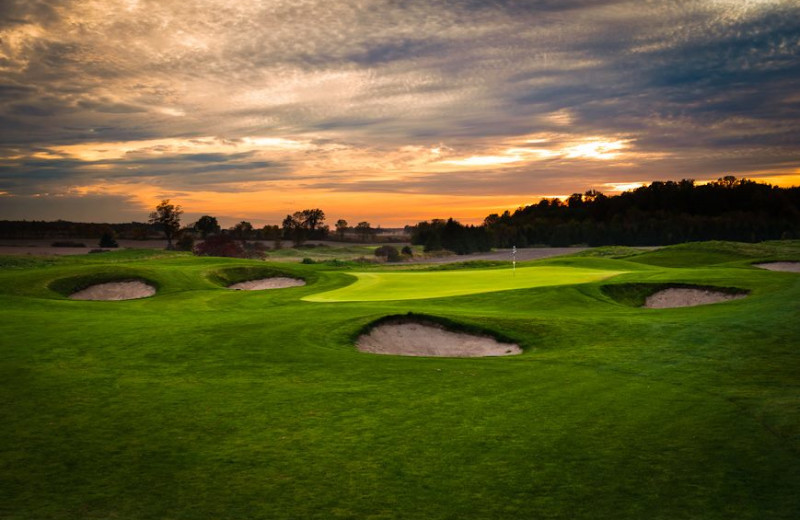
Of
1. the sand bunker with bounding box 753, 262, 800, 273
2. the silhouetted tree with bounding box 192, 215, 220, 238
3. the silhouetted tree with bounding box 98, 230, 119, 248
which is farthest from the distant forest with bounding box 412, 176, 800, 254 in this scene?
the sand bunker with bounding box 753, 262, 800, 273

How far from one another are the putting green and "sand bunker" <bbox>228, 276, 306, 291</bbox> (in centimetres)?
652

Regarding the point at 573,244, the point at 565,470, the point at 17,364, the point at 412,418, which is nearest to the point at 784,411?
the point at 565,470

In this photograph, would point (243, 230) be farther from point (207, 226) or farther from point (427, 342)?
point (427, 342)

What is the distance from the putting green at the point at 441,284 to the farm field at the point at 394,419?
9.15m

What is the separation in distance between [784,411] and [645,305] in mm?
23676

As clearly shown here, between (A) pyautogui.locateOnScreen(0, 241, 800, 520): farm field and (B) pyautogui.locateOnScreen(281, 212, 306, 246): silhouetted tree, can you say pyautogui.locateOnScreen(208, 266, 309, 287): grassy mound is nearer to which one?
(A) pyautogui.locateOnScreen(0, 241, 800, 520): farm field

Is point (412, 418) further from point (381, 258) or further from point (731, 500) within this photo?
point (381, 258)

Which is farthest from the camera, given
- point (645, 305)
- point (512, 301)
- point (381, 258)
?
point (381, 258)

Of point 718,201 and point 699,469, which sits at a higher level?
point 718,201

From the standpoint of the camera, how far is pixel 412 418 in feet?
39.4

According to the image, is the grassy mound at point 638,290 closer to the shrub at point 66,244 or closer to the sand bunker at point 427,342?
the sand bunker at point 427,342

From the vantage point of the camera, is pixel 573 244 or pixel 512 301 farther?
pixel 573 244

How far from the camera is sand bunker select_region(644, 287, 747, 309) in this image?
112 ft

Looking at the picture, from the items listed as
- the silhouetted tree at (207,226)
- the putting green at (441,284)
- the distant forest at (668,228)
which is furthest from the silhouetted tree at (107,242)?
the putting green at (441,284)
